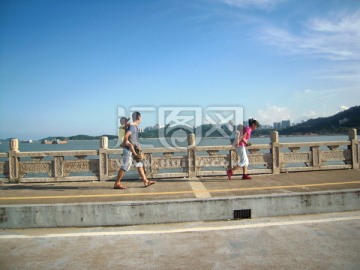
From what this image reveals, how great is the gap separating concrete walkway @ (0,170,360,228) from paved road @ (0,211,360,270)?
0.85 feet

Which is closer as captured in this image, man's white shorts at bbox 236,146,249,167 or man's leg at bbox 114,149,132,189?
man's leg at bbox 114,149,132,189

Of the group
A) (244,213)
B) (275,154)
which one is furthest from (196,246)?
(275,154)

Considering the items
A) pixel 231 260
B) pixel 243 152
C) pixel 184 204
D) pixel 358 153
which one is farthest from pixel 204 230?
pixel 358 153

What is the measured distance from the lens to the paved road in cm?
406

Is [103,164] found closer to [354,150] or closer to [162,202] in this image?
[162,202]

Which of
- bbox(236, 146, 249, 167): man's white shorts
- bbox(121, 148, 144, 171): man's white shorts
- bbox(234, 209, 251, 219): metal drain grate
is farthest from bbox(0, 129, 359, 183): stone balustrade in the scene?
bbox(234, 209, 251, 219): metal drain grate

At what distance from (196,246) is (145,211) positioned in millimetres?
1769

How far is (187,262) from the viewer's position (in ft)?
13.5

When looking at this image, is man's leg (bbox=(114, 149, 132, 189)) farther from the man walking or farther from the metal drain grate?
the metal drain grate

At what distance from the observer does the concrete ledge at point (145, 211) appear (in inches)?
235

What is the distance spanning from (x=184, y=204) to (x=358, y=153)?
8.79 metres

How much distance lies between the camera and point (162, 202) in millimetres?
6133

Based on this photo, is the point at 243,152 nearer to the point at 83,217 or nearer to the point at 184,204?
the point at 184,204

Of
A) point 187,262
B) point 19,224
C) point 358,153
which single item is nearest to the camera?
point 187,262
